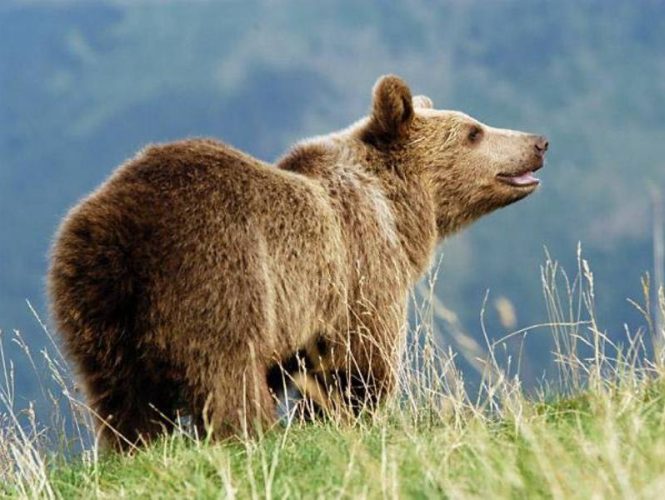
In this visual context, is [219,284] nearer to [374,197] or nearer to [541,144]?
[374,197]

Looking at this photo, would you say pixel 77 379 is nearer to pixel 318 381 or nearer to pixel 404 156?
pixel 318 381

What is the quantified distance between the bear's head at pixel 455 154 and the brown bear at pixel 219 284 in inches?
18.9

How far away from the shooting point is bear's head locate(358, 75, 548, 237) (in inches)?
316

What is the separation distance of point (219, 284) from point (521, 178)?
318cm

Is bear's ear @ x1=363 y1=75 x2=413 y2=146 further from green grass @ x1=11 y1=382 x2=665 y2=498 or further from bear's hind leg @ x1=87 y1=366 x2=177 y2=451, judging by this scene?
bear's hind leg @ x1=87 y1=366 x2=177 y2=451

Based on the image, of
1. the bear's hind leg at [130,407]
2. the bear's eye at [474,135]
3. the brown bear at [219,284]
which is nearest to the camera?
the brown bear at [219,284]

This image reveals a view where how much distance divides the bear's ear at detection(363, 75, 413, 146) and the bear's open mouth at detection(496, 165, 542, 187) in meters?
0.89

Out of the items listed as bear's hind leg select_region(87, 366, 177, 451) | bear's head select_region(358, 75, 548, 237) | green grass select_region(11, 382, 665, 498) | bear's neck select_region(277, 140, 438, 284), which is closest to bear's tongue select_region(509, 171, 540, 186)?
bear's head select_region(358, 75, 548, 237)

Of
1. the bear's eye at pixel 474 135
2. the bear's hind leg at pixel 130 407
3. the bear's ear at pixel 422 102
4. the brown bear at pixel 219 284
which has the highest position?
the bear's ear at pixel 422 102

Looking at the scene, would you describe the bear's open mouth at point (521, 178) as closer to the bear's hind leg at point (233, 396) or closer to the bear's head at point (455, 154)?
the bear's head at point (455, 154)

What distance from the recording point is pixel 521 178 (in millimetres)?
8461

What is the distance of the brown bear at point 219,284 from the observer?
19.8 ft

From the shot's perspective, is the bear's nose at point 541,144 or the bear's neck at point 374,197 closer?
the bear's neck at point 374,197

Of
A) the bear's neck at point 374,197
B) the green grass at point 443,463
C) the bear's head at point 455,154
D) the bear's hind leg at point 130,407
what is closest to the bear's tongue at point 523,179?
the bear's head at point 455,154
